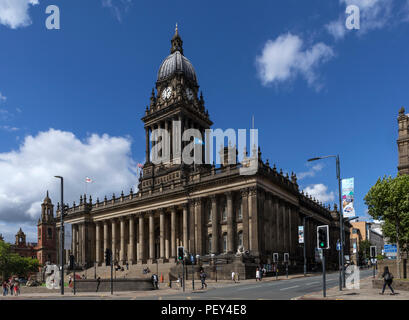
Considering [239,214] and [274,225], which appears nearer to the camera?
[239,214]

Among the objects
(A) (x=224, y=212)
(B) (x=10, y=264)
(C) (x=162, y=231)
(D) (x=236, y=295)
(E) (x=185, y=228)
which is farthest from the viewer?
(B) (x=10, y=264)

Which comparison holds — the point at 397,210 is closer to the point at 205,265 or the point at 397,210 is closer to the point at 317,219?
the point at 205,265

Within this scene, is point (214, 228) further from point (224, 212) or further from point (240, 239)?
point (240, 239)

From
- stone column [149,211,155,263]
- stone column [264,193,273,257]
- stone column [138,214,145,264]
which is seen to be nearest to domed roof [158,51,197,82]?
stone column [149,211,155,263]

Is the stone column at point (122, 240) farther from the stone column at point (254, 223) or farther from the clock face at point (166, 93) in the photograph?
the stone column at point (254, 223)

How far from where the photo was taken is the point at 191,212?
222 feet

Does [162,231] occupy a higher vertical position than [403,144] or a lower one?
lower

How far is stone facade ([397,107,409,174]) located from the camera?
215 ft

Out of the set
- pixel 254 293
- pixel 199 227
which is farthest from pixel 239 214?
pixel 254 293

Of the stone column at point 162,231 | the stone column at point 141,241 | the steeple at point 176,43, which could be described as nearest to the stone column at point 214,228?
the stone column at point 162,231

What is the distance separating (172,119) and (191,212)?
26398mm

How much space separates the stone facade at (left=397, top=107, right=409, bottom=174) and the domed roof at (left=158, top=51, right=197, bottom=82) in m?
44.6

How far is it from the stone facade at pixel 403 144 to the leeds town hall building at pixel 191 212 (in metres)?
17.2
